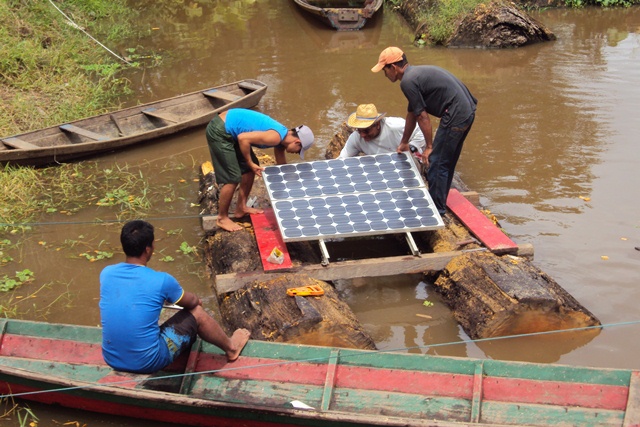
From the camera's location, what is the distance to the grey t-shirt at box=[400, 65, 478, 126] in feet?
24.3

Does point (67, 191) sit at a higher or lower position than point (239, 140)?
lower

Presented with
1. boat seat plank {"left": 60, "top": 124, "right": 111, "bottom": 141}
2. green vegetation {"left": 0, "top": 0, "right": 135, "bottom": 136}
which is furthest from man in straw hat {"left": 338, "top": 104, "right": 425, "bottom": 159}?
green vegetation {"left": 0, "top": 0, "right": 135, "bottom": 136}

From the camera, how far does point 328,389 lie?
5.56 meters

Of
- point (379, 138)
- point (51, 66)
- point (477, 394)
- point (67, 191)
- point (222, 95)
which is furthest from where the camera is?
point (51, 66)

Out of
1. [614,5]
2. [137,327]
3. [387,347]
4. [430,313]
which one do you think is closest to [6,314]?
[137,327]

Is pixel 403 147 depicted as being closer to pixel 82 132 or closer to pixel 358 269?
pixel 358 269

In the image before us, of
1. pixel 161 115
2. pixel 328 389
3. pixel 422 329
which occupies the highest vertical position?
pixel 328 389

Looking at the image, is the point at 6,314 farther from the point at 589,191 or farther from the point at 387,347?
the point at 589,191

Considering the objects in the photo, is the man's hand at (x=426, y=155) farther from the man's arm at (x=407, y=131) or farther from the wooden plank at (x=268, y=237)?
the wooden plank at (x=268, y=237)

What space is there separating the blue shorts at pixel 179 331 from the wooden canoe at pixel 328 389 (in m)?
0.22

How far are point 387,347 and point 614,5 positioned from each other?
46.4 feet

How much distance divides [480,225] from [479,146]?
10.9 feet

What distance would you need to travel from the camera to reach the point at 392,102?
12422mm

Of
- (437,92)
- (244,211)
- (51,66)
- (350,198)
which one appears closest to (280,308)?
(350,198)
